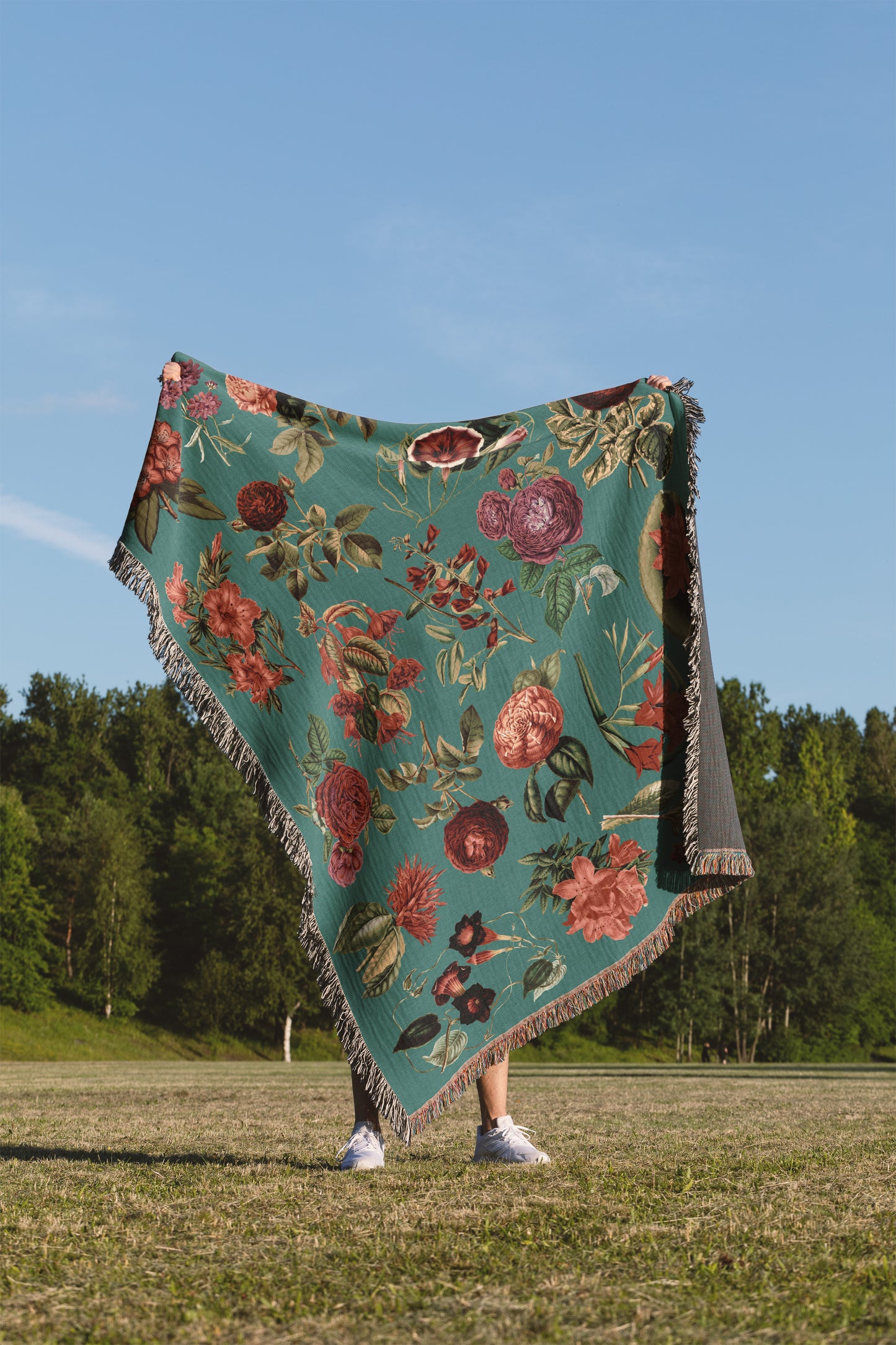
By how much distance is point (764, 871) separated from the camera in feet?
156

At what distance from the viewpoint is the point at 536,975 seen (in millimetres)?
4852

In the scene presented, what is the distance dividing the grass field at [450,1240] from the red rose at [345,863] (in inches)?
45.4

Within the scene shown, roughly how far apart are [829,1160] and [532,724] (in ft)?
7.06

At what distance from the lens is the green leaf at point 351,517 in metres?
5.37

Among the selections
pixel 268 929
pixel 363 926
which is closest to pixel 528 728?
pixel 363 926

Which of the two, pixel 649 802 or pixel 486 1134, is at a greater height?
pixel 649 802

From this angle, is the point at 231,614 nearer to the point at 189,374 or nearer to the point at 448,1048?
the point at 189,374

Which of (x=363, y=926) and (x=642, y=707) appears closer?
(x=363, y=926)

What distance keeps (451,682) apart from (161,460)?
1.76 meters

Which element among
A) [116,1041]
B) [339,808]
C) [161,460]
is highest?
[161,460]

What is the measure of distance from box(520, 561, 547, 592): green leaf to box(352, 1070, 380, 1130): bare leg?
2275 mm

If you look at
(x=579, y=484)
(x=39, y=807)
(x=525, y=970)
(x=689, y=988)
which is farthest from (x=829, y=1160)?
(x=39, y=807)

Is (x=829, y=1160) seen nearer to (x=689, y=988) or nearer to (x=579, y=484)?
(x=579, y=484)

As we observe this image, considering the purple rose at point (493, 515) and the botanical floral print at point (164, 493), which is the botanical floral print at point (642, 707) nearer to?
the purple rose at point (493, 515)
